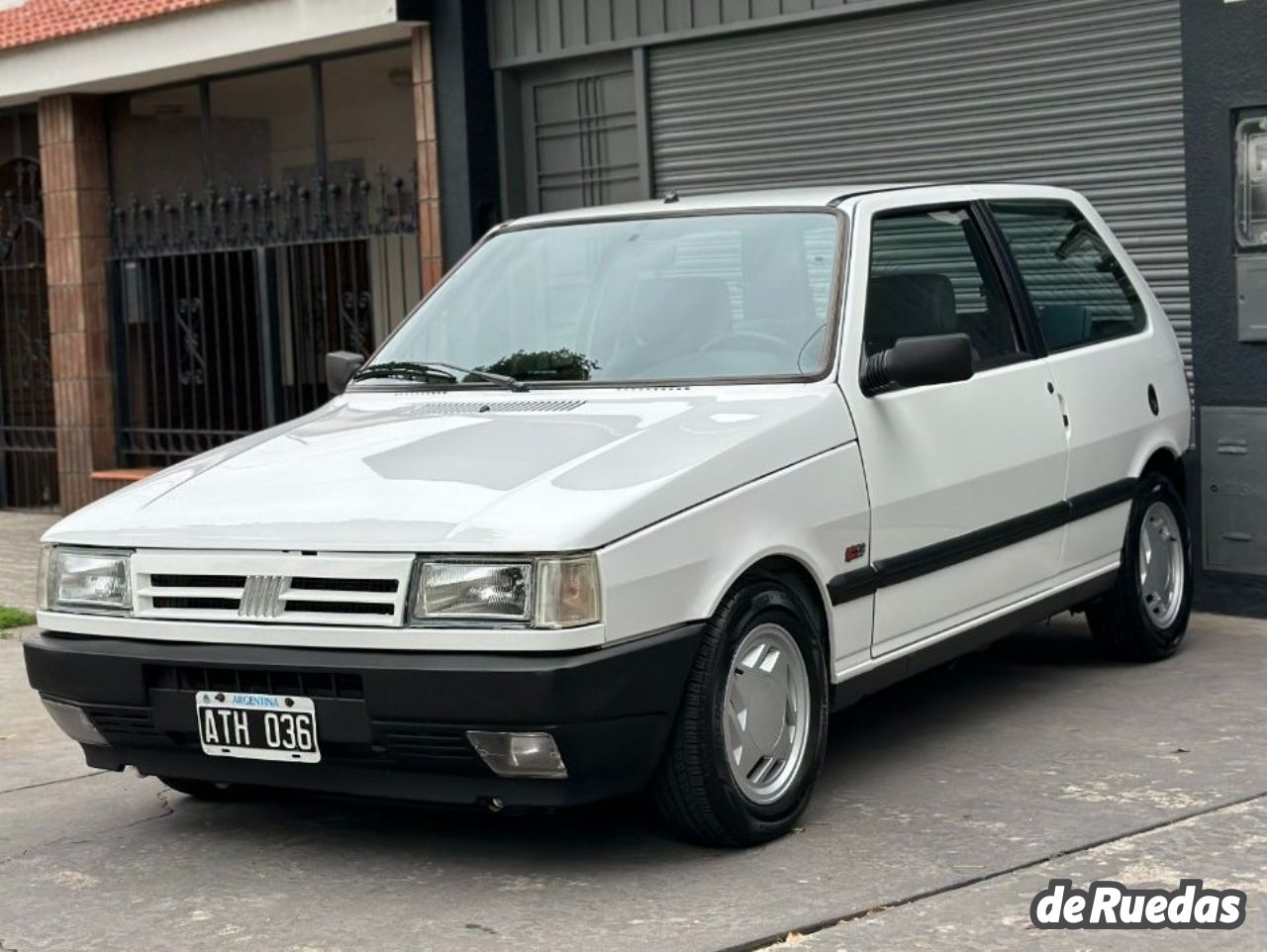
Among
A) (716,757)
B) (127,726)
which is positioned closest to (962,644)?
(716,757)

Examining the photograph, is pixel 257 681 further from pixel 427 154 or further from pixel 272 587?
pixel 427 154

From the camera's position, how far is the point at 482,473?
527 centimetres

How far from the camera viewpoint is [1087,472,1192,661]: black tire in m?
7.51

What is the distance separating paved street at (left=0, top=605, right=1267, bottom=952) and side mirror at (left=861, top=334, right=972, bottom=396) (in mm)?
1194

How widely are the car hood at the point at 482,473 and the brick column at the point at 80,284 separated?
923cm

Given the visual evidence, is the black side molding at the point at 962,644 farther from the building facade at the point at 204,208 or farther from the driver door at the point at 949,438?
the building facade at the point at 204,208

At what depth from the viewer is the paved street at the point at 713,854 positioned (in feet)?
15.7

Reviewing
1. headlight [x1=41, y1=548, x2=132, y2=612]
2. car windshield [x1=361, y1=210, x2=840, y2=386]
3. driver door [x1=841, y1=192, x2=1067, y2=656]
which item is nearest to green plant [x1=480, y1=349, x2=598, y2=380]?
car windshield [x1=361, y1=210, x2=840, y2=386]

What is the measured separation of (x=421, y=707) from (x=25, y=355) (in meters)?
12.1

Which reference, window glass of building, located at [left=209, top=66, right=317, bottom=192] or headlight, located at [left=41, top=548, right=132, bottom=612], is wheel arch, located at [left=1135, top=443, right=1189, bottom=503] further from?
window glass of building, located at [left=209, top=66, right=317, bottom=192]

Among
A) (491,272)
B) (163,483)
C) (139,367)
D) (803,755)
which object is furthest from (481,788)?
(139,367)

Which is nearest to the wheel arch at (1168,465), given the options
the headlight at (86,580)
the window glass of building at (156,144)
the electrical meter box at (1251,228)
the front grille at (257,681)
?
the electrical meter box at (1251,228)

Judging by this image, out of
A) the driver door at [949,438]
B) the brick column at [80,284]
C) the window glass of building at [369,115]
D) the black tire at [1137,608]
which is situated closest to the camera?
the driver door at [949,438]

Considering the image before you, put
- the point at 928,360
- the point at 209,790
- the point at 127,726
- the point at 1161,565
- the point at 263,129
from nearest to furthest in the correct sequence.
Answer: the point at 127,726 < the point at 928,360 < the point at 209,790 < the point at 1161,565 < the point at 263,129
